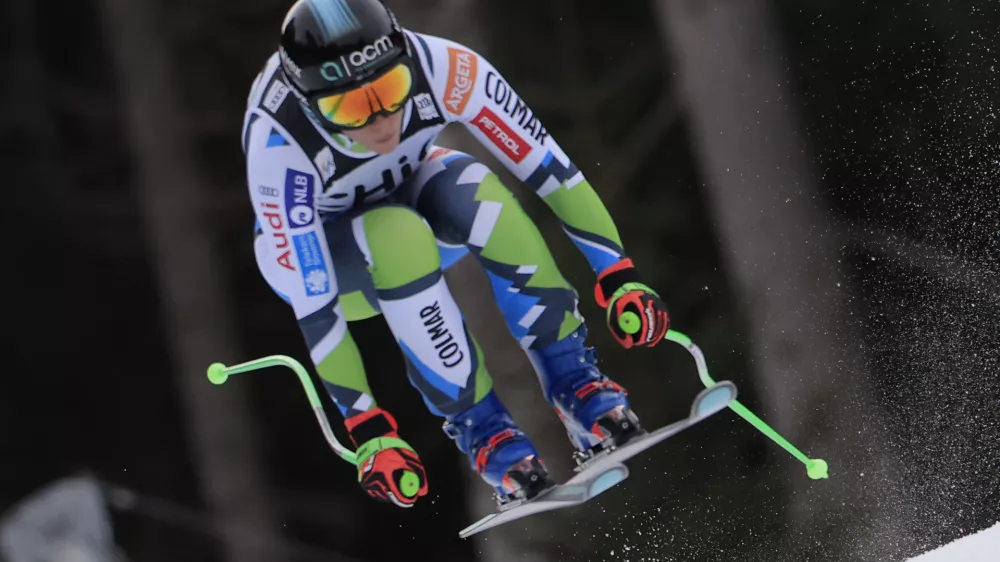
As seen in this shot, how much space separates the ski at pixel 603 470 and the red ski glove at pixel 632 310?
7.7 inches

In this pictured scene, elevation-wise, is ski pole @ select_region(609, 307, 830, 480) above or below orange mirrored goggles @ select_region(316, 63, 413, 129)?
below

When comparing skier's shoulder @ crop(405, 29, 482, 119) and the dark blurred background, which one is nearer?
skier's shoulder @ crop(405, 29, 482, 119)

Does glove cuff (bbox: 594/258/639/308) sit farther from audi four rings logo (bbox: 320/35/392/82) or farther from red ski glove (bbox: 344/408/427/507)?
audi four rings logo (bbox: 320/35/392/82)

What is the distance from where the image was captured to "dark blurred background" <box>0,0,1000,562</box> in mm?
3107

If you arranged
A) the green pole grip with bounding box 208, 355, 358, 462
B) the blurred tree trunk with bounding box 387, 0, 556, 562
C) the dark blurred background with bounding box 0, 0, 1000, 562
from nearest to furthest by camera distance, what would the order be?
the green pole grip with bounding box 208, 355, 358, 462 < the dark blurred background with bounding box 0, 0, 1000, 562 < the blurred tree trunk with bounding box 387, 0, 556, 562

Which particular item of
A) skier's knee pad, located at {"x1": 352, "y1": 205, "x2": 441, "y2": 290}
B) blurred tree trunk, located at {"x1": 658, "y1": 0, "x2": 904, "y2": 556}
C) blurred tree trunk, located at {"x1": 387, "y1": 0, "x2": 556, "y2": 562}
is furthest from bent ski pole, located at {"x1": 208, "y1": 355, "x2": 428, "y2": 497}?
blurred tree trunk, located at {"x1": 658, "y1": 0, "x2": 904, "y2": 556}

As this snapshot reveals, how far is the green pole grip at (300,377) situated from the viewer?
8.93 feet

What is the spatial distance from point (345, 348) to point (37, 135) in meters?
1.25

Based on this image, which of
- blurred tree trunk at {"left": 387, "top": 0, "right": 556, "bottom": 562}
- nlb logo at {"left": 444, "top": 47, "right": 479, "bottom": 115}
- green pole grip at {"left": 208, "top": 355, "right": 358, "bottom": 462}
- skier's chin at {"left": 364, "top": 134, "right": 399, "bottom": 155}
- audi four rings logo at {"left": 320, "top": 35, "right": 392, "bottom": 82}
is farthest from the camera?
blurred tree trunk at {"left": 387, "top": 0, "right": 556, "bottom": 562}

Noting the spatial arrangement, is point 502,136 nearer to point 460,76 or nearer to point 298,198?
point 460,76

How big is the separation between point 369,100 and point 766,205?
1.66 metres

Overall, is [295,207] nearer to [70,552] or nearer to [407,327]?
[407,327]

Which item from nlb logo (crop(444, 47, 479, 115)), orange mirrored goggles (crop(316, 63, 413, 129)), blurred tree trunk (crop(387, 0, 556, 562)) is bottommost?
blurred tree trunk (crop(387, 0, 556, 562))

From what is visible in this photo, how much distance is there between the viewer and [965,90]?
11.2 ft
